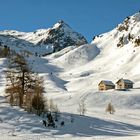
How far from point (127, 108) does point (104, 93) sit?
14.3m

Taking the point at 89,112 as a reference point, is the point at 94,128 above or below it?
below

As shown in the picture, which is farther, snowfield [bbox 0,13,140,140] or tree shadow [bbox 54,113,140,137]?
tree shadow [bbox 54,113,140,137]

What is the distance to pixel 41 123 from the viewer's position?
4494 centimetres

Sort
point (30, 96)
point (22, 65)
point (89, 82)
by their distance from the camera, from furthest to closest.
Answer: point (89, 82) < point (22, 65) < point (30, 96)

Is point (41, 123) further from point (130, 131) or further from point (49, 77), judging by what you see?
point (49, 77)

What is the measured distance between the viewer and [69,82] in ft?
535

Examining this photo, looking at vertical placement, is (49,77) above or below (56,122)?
above

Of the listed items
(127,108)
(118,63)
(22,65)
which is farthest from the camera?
(118,63)

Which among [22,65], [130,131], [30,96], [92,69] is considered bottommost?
[130,131]

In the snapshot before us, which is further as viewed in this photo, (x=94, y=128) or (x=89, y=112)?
(x=89, y=112)

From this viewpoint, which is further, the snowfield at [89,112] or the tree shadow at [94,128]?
the tree shadow at [94,128]

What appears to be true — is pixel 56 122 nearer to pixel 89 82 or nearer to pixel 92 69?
pixel 89 82

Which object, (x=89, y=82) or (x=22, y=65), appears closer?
(x=22, y=65)

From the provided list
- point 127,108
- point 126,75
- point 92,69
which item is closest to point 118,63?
point 92,69
